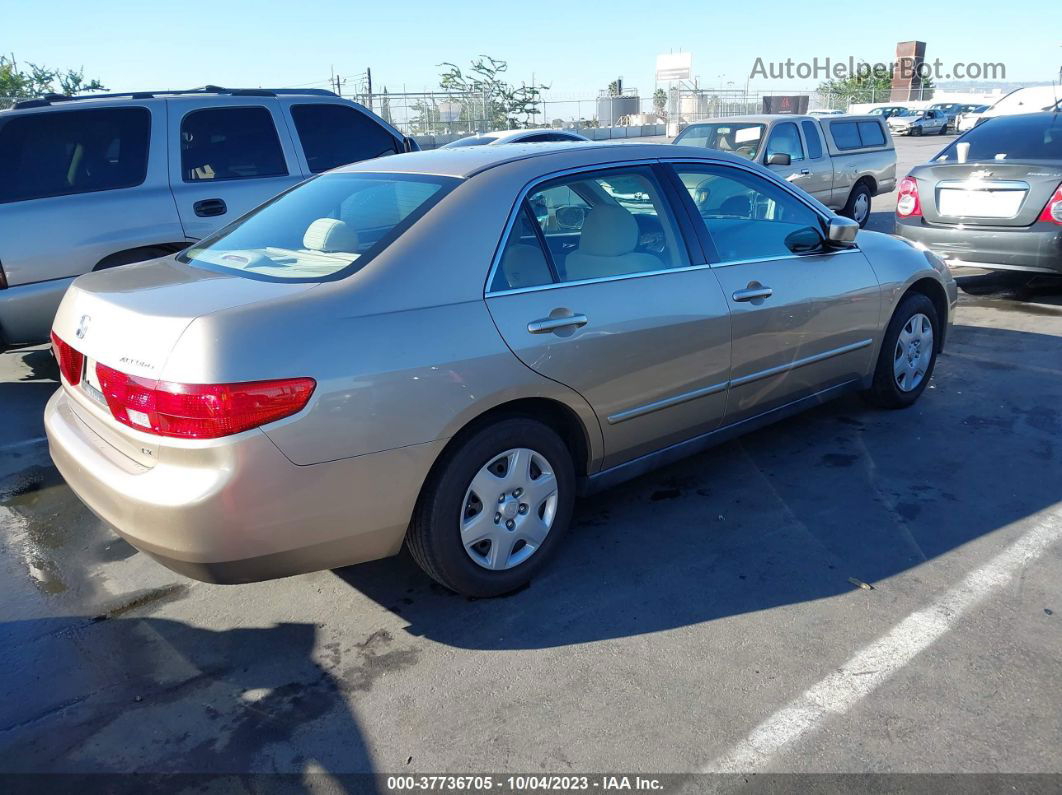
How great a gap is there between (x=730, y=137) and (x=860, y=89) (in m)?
58.3

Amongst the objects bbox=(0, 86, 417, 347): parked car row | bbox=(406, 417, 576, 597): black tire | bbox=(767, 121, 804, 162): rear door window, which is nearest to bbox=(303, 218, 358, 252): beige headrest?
bbox=(406, 417, 576, 597): black tire

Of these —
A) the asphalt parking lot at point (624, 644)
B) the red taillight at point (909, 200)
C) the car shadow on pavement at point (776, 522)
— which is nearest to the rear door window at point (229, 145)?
the asphalt parking lot at point (624, 644)

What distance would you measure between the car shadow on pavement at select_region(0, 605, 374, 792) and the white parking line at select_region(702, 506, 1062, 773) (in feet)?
3.62

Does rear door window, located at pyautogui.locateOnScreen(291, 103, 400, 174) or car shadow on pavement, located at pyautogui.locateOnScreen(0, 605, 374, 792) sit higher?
rear door window, located at pyautogui.locateOnScreen(291, 103, 400, 174)

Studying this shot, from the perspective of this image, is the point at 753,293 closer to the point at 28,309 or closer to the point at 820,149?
the point at 28,309

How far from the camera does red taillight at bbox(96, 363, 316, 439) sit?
2.48 metres

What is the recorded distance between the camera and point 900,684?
107 inches

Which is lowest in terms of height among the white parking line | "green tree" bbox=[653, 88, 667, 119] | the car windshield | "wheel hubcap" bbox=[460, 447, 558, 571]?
the white parking line

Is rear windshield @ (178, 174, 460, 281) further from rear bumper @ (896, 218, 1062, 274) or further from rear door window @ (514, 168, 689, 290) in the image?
rear bumper @ (896, 218, 1062, 274)

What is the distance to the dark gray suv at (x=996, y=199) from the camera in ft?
24.0

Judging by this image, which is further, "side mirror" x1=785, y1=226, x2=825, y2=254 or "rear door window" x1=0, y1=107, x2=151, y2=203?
"rear door window" x1=0, y1=107, x2=151, y2=203

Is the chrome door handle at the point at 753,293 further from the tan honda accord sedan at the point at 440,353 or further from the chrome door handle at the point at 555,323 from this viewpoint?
the chrome door handle at the point at 555,323

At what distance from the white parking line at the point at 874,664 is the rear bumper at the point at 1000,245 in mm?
4646

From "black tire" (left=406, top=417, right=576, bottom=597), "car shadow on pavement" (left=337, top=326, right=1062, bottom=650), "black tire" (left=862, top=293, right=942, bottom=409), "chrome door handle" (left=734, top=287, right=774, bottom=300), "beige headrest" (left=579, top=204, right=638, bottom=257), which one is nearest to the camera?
"black tire" (left=406, top=417, right=576, bottom=597)
